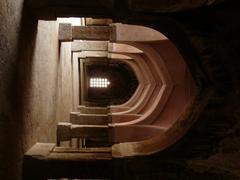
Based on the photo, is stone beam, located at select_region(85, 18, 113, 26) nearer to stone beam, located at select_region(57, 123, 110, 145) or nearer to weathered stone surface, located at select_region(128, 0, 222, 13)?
stone beam, located at select_region(57, 123, 110, 145)

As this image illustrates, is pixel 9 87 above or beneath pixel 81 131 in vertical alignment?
above

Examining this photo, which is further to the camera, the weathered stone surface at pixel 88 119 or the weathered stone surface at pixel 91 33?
the weathered stone surface at pixel 88 119

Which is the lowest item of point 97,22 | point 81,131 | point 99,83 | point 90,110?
point 81,131

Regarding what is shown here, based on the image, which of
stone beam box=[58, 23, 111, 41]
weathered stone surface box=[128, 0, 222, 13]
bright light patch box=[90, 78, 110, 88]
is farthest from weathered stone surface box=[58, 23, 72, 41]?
bright light patch box=[90, 78, 110, 88]

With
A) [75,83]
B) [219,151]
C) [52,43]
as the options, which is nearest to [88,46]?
[75,83]

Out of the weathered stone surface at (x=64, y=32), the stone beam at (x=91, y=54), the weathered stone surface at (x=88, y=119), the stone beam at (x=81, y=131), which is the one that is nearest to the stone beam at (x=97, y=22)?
the stone beam at (x=91, y=54)

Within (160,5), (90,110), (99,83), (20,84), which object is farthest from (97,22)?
(160,5)

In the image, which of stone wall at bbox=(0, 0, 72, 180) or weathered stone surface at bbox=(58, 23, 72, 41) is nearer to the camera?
stone wall at bbox=(0, 0, 72, 180)

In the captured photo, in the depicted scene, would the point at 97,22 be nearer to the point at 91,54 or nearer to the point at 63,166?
the point at 91,54

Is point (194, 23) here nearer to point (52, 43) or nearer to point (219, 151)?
point (219, 151)

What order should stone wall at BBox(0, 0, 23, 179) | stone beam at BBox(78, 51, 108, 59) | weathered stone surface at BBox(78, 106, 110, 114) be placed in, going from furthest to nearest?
stone beam at BBox(78, 51, 108, 59)
weathered stone surface at BBox(78, 106, 110, 114)
stone wall at BBox(0, 0, 23, 179)

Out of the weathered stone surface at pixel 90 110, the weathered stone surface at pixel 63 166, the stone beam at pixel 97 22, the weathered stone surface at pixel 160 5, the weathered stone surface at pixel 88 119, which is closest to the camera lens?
the weathered stone surface at pixel 160 5

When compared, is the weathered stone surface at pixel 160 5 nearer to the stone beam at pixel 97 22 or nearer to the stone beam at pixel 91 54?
the stone beam at pixel 97 22

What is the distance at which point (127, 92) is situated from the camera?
44.0 ft
